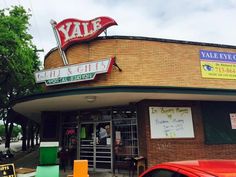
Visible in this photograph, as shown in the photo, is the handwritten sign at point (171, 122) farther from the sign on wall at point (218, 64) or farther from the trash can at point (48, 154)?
the trash can at point (48, 154)

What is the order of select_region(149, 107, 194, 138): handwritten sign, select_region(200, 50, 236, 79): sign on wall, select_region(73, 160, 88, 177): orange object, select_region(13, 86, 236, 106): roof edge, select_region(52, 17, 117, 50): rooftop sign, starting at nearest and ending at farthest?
select_region(73, 160, 88, 177): orange object, select_region(13, 86, 236, 106): roof edge, select_region(149, 107, 194, 138): handwritten sign, select_region(52, 17, 117, 50): rooftop sign, select_region(200, 50, 236, 79): sign on wall

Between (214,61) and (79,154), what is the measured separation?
815 cm

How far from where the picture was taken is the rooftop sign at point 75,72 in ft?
35.2

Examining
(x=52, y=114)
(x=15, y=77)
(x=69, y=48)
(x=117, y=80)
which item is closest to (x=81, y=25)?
(x=69, y=48)

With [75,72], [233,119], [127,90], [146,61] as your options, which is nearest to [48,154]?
[127,90]

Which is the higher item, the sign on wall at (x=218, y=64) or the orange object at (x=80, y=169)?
the sign on wall at (x=218, y=64)

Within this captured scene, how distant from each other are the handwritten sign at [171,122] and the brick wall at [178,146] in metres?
0.18

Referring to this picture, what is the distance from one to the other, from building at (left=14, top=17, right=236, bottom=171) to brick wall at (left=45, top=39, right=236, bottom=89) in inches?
1.5

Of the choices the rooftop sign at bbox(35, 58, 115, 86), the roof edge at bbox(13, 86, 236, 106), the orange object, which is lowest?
the orange object

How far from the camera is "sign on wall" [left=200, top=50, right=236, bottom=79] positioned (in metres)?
12.1

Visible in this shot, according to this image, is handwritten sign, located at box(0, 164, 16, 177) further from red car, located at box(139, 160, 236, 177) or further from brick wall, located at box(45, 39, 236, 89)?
brick wall, located at box(45, 39, 236, 89)

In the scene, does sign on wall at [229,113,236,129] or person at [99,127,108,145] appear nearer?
person at [99,127,108,145]

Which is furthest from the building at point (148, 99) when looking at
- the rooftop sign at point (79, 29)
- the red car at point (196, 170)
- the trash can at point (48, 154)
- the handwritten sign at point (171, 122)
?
the red car at point (196, 170)

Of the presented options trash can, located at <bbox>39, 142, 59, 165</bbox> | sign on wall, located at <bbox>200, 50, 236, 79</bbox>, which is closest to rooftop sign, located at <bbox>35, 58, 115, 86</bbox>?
trash can, located at <bbox>39, 142, 59, 165</bbox>
